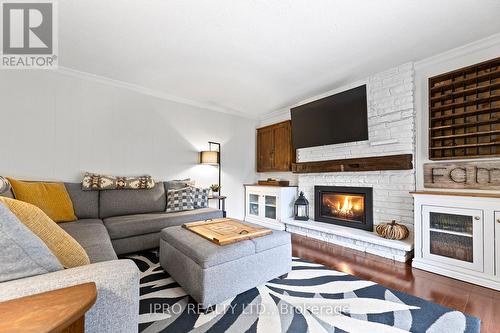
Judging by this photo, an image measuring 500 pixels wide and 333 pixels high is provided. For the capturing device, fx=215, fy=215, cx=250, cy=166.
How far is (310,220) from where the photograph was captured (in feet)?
11.7

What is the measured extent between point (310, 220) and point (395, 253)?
129cm

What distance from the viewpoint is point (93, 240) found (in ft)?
5.68

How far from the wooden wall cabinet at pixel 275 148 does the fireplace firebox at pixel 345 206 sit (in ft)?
3.04

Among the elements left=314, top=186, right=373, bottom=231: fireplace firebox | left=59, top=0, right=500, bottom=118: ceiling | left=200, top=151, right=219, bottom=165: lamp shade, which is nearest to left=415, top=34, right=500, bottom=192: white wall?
left=59, top=0, right=500, bottom=118: ceiling

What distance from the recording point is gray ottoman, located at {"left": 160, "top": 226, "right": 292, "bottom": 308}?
5.03ft

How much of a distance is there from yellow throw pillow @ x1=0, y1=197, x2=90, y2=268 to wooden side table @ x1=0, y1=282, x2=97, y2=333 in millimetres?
377

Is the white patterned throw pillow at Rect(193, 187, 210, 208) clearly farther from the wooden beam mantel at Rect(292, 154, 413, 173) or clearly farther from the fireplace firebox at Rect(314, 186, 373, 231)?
the fireplace firebox at Rect(314, 186, 373, 231)

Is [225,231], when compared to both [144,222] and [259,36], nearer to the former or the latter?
[144,222]

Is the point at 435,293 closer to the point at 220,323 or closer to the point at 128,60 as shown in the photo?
the point at 220,323

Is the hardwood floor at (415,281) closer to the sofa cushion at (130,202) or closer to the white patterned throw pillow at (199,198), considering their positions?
the white patterned throw pillow at (199,198)

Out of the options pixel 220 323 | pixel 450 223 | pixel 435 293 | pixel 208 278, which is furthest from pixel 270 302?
pixel 450 223

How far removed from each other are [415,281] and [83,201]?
146 inches

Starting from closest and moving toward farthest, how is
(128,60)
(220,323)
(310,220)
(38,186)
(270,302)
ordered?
(220,323)
(270,302)
(38,186)
(128,60)
(310,220)

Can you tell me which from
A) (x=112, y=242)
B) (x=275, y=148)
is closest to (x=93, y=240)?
(x=112, y=242)
